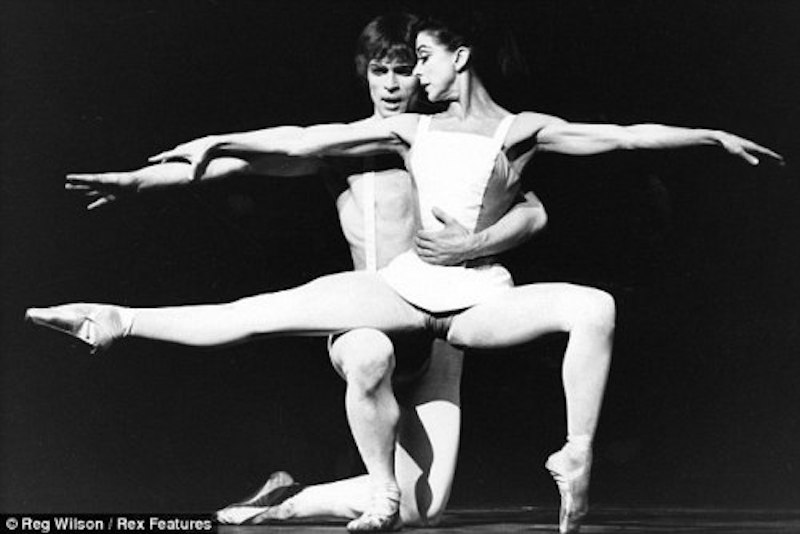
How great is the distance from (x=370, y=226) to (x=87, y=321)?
76 cm

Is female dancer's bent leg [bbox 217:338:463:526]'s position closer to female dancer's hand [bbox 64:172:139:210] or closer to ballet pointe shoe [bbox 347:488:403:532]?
ballet pointe shoe [bbox 347:488:403:532]

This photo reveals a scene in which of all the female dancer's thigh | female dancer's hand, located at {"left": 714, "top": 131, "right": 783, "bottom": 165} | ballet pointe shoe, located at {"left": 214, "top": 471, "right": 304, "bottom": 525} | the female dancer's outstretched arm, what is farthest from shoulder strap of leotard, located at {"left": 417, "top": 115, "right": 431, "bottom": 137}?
ballet pointe shoe, located at {"left": 214, "top": 471, "right": 304, "bottom": 525}

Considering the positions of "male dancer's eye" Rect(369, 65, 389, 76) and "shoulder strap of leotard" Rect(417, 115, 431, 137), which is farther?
"male dancer's eye" Rect(369, 65, 389, 76)

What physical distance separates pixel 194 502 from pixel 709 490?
1407 mm

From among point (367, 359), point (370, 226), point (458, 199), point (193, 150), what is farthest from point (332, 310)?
point (193, 150)

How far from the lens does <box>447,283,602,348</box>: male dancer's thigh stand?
14.8ft

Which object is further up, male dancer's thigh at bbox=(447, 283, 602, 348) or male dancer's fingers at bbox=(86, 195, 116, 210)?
male dancer's fingers at bbox=(86, 195, 116, 210)

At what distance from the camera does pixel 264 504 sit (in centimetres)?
493

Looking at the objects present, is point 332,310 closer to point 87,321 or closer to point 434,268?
point 434,268

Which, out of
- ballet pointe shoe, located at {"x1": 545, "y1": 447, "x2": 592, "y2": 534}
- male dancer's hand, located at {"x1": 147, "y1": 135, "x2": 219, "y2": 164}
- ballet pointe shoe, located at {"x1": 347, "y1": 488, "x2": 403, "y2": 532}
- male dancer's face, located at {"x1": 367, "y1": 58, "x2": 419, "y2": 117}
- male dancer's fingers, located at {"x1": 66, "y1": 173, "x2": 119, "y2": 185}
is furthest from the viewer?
male dancer's face, located at {"x1": 367, "y1": 58, "x2": 419, "y2": 117}

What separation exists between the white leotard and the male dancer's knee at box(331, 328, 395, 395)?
187 millimetres

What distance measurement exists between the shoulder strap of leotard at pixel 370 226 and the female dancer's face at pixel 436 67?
10.7 inches

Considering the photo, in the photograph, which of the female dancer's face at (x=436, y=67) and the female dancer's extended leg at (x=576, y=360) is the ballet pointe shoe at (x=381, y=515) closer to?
the female dancer's extended leg at (x=576, y=360)

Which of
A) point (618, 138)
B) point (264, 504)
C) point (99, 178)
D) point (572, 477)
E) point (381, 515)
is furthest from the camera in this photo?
point (264, 504)
